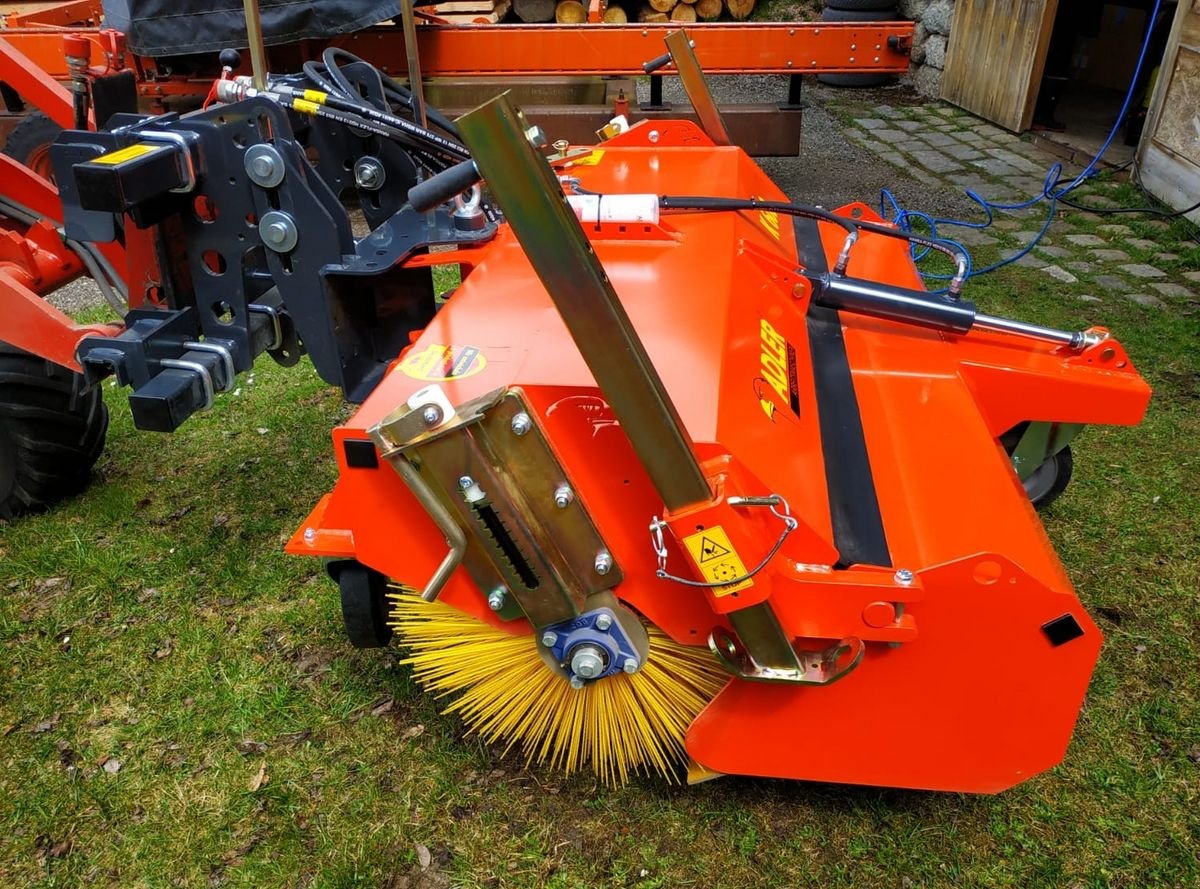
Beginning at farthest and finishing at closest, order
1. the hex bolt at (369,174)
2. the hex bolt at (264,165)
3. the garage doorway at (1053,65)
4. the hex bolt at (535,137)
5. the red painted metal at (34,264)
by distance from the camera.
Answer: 1. the garage doorway at (1053,65)
2. the hex bolt at (369,174)
3. the red painted metal at (34,264)
4. the hex bolt at (264,165)
5. the hex bolt at (535,137)

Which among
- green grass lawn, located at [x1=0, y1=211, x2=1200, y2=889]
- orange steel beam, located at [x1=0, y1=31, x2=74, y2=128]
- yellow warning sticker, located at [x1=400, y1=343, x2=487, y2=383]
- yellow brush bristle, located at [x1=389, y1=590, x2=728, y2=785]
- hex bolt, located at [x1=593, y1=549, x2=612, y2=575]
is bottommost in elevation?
green grass lawn, located at [x1=0, y1=211, x2=1200, y2=889]

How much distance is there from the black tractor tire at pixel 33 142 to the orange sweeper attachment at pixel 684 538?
2.98m

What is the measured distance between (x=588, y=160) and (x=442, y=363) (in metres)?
1.20

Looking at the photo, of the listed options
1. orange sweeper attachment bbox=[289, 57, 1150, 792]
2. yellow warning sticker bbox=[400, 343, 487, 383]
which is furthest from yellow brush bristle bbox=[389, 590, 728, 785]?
yellow warning sticker bbox=[400, 343, 487, 383]

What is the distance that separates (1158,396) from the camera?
139 inches

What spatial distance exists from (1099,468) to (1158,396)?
2.22 ft

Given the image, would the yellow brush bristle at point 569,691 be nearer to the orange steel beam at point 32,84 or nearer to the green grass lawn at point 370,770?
the green grass lawn at point 370,770

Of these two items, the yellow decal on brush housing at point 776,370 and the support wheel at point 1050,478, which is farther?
the support wheel at point 1050,478

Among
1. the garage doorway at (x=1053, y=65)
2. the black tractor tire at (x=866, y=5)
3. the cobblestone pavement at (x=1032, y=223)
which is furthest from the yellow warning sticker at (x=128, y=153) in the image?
the black tractor tire at (x=866, y=5)

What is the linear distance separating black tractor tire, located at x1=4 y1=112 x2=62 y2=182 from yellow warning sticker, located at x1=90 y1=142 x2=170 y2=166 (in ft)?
8.55

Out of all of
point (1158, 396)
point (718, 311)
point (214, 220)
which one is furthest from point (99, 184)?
point (1158, 396)

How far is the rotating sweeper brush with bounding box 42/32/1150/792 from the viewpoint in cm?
156

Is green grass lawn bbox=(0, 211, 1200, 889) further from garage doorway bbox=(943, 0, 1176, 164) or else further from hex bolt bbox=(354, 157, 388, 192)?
garage doorway bbox=(943, 0, 1176, 164)

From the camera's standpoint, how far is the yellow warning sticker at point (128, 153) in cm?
180
